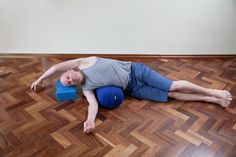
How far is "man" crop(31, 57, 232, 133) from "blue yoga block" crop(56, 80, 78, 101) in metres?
0.04

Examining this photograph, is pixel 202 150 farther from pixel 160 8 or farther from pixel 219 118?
pixel 160 8

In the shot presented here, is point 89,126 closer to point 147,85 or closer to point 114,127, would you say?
point 114,127

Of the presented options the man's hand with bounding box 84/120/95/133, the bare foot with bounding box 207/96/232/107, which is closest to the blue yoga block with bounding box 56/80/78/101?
the man's hand with bounding box 84/120/95/133

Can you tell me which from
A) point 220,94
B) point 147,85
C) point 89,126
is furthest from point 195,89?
point 89,126

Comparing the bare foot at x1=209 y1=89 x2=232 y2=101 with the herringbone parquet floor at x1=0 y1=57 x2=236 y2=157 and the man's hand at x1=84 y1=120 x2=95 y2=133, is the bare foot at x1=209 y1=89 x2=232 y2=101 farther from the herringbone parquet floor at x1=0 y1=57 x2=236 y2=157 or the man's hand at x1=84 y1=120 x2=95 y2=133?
the man's hand at x1=84 y1=120 x2=95 y2=133

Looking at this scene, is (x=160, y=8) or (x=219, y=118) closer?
(x=219, y=118)

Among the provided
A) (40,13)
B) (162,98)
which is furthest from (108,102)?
(40,13)

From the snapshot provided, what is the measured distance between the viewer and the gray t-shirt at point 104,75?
1.60 meters

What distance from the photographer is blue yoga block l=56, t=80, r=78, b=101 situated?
5.42ft

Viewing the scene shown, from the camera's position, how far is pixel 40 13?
215cm

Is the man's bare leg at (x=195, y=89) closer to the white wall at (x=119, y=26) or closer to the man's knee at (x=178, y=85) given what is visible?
the man's knee at (x=178, y=85)

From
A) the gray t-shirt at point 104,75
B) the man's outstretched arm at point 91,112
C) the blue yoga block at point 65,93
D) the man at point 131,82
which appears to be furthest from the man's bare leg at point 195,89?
the blue yoga block at point 65,93

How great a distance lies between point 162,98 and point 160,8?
0.91m

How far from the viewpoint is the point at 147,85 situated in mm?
1712
